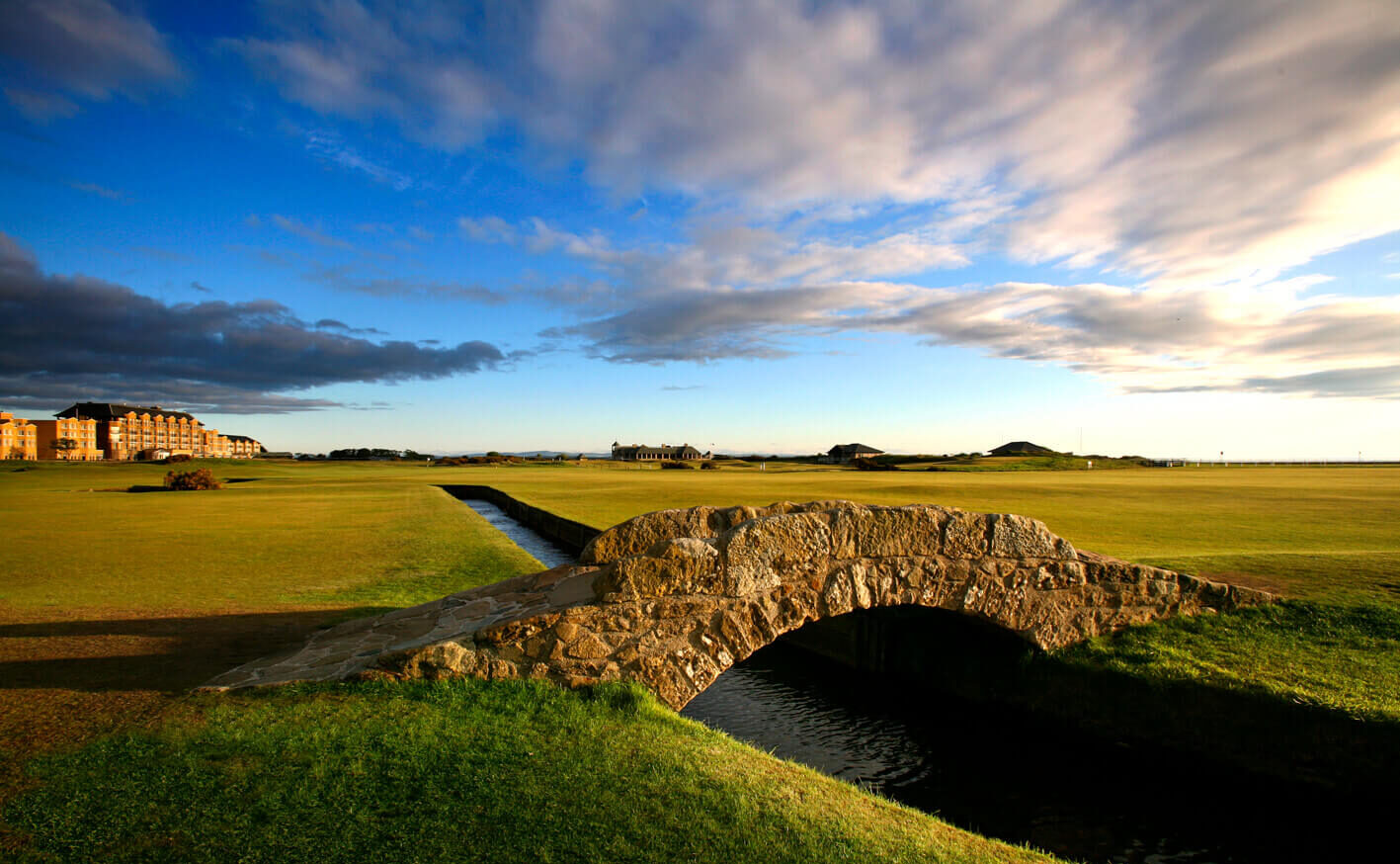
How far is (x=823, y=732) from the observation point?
32.2 feet

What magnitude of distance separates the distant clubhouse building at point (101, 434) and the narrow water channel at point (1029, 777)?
121 metres

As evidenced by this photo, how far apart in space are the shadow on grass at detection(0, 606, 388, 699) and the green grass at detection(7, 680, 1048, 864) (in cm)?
205

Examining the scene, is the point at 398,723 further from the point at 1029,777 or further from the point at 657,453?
the point at 657,453

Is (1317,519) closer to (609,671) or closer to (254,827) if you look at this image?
(609,671)

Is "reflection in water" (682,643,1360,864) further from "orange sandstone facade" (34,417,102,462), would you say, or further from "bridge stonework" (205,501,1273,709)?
"orange sandstone facade" (34,417,102,462)

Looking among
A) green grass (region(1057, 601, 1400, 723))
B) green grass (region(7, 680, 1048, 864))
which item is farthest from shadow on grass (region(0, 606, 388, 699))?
green grass (region(1057, 601, 1400, 723))

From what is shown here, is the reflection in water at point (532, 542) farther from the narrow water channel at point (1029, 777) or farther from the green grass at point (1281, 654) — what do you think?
the green grass at point (1281, 654)

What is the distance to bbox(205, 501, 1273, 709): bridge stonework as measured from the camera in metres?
7.56

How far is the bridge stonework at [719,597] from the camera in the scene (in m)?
7.56

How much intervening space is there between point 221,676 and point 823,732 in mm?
7783

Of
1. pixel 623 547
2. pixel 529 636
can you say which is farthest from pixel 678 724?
pixel 623 547

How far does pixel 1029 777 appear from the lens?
28.2ft

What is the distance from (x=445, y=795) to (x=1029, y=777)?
7224 millimetres

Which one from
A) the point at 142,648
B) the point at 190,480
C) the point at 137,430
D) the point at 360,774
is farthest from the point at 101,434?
the point at 360,774
